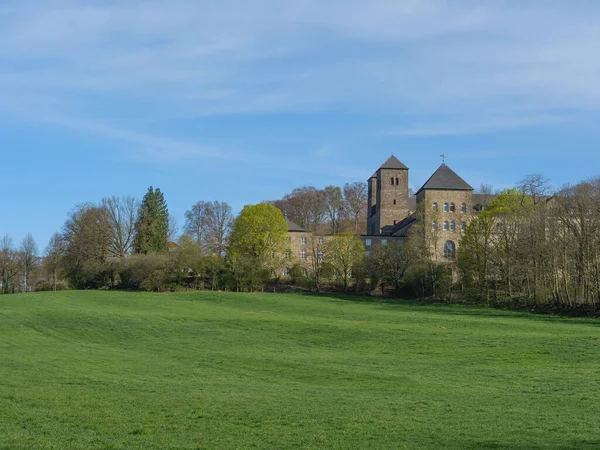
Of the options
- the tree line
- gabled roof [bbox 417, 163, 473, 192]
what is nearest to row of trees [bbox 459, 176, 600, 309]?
the tree line

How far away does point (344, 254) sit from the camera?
85.2 metres

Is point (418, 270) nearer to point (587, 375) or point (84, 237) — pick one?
point (84, 237)

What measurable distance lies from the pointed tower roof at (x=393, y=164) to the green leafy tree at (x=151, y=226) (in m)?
34.4

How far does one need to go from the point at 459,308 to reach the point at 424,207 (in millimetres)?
19025

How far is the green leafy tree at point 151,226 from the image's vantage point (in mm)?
88625

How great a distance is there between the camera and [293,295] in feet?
249

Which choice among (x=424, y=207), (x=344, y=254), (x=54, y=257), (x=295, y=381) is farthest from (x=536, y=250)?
(x=54, y=257)

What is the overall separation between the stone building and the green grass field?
97.1ft


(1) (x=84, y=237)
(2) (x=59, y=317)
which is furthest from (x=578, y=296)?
(1) (x=84, y=237)

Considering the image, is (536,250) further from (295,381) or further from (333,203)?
(333,203)

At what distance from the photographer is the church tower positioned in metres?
105

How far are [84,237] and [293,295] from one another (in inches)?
1100

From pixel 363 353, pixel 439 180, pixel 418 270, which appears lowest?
pixel 363 353

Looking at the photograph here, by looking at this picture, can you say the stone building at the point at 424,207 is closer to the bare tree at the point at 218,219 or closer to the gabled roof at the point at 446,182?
the gabled roof at the point at 446,182
